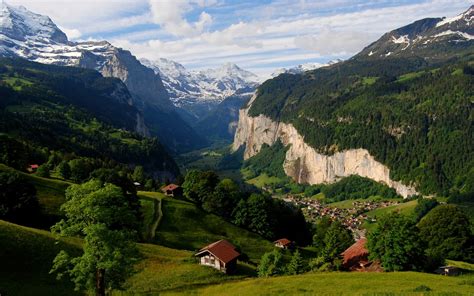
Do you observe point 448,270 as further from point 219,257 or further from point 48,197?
point 48,197

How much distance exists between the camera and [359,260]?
8175cm

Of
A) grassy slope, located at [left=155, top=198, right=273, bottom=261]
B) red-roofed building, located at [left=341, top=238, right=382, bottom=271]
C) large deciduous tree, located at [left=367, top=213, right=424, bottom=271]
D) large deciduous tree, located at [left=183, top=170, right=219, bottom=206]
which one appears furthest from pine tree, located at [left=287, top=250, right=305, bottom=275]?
large deciduous tree, located at [left=183, top=170, right=219, bottom=206]

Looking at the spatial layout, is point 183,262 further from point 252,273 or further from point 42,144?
point 42,144

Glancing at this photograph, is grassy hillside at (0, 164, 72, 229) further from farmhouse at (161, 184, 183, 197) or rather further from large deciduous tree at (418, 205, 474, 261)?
large deciduous tree at (418, 205, 474, 261)

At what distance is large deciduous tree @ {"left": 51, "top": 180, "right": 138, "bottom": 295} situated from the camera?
43.4 metres

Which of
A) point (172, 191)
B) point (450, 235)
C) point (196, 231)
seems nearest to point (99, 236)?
point (196, 231)

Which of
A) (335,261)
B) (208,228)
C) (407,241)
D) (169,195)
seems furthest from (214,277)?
(169,195)

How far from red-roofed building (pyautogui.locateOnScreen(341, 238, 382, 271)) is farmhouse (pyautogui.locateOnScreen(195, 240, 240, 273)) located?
20.7 m

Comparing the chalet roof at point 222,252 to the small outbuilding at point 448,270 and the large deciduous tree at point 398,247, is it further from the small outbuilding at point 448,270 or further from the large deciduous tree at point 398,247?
the small outbuilding at point 448,270

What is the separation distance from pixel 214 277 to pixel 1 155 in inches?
3041

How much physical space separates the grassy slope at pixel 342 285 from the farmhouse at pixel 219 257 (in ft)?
44.6

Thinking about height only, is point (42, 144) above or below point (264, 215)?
above

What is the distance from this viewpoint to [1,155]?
11894 centimetres

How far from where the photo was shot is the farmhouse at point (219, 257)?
246 feet
